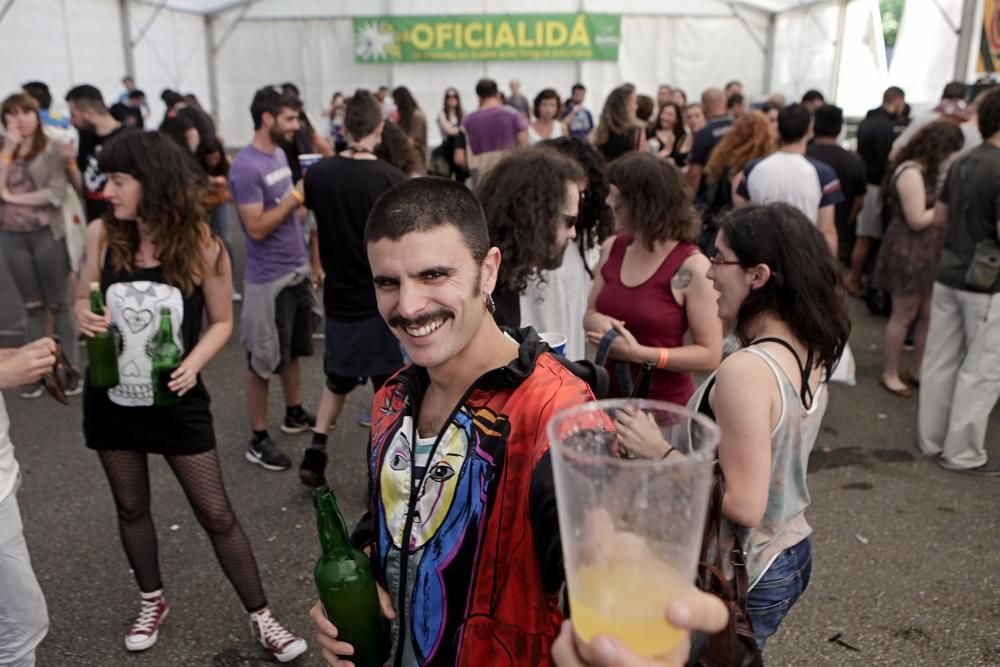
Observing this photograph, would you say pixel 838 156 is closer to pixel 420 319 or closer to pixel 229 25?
pixel 420 319

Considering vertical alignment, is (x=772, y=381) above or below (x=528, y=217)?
below

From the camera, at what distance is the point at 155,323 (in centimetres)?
260

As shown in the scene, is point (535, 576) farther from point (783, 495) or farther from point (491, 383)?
point (783, 495)

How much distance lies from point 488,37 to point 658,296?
60.4 ft

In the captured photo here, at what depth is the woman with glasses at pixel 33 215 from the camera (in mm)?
5000

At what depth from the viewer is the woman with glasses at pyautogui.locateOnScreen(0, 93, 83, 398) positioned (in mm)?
5000

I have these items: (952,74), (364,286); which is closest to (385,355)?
(364,286)

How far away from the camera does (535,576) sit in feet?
4.21

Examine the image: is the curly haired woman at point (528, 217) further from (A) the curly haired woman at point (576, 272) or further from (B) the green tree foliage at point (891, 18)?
(B) the green tree foliage at point (891, 18)

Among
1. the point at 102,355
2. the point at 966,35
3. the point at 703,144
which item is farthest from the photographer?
the point at 966,35

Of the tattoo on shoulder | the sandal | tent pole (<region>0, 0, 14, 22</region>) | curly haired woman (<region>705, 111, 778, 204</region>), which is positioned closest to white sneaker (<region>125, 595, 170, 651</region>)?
the tattoo on shoulder

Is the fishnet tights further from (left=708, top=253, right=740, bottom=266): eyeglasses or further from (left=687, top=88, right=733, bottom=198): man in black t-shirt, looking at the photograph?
(left=687, top=88, right=733, bottom=198): man in black t-shirt

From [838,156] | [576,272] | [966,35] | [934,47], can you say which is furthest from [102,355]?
[934,47]

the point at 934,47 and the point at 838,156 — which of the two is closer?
the point at 838,156
